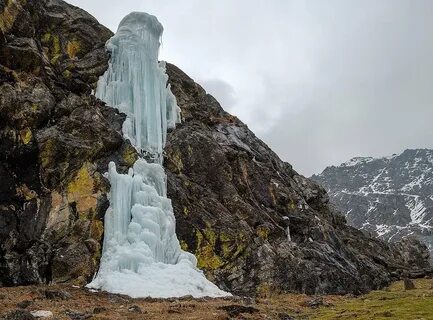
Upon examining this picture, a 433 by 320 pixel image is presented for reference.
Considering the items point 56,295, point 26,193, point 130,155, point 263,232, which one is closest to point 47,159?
point 26,193

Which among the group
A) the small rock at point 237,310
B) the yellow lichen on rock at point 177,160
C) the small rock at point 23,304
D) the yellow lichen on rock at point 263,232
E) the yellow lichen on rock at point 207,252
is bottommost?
the small rock at point 237,310

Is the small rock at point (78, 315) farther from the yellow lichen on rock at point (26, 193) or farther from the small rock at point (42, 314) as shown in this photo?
the yellow lichen on rock at point (26, 193)

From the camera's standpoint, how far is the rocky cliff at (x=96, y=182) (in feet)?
103

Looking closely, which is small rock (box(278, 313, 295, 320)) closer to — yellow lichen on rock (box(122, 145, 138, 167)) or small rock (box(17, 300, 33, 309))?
small rock (box(17, 300, 33, 309))

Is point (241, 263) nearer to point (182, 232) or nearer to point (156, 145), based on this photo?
point (182, 232)

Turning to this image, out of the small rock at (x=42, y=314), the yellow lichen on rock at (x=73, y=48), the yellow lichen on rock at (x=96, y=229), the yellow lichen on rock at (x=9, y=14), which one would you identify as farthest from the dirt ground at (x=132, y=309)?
the yellow lichen on rock at (x=73, y=48)

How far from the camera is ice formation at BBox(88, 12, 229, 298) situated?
30.6 metres

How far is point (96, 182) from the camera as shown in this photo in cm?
3406

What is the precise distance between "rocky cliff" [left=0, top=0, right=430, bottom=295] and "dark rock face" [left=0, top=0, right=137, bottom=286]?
69 millimetres

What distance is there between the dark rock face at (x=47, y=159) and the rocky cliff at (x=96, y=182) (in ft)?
0.23

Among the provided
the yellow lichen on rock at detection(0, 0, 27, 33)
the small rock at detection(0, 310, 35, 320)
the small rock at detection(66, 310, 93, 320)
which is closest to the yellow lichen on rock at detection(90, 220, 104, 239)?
the small rock at detection(66, 310, 93, 320)

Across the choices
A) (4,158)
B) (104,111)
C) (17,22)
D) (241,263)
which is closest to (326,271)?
(241,263)

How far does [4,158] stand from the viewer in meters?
32.2

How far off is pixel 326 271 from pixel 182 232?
534 inches
